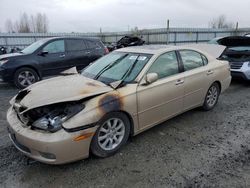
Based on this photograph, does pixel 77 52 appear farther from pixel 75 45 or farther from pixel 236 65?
pixel 236 65

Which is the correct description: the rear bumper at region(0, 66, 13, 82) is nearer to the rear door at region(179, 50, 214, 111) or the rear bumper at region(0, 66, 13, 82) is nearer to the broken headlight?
the broken headlight

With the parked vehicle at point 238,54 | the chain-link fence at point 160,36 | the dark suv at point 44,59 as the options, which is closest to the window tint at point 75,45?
the dark suv at point 44,59

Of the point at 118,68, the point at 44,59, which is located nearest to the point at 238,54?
the point at 118,68

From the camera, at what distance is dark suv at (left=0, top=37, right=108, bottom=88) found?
7.23m

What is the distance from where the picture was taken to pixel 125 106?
331 centimetres

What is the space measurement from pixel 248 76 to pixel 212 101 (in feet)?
9.18

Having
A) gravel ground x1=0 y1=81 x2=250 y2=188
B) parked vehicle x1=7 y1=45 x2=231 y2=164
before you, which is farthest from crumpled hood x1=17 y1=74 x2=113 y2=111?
gravel ground x1=0 y1=81 x2=250 y2=188

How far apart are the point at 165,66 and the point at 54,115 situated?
2.05 meters

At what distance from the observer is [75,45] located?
8.40 metres

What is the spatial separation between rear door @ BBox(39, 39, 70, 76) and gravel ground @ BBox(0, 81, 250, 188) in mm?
3655

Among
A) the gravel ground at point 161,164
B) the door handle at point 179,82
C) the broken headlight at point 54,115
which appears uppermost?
the door handle at point 179,82

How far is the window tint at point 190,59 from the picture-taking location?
14.5 feet

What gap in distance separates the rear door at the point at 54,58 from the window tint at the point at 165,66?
4.79 meters

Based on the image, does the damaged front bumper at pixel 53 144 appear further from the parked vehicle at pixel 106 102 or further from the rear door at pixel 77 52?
the rear door at pixel 77 52
